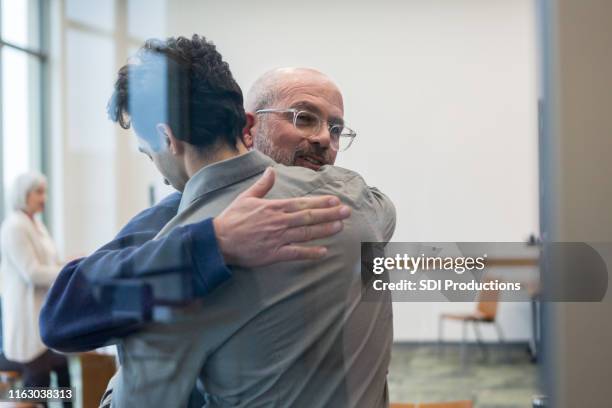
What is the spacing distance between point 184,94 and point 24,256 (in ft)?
2.09

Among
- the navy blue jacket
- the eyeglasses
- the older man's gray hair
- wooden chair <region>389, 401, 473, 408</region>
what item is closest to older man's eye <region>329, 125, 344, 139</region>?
the eyeglasses

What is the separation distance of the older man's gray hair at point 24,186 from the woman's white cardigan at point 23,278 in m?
0.03

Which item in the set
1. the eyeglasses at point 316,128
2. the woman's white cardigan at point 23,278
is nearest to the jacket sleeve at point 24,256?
the woman's white cardigan at point 23,278

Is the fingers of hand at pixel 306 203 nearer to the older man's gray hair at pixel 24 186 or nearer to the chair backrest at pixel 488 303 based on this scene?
the chair backrest at pixel 488 303

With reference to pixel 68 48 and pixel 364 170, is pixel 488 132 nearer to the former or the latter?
pixel 364 170

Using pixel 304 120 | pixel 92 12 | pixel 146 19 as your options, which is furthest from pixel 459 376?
pixel 92 12

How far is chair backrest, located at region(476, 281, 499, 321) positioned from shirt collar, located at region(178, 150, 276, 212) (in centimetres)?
48

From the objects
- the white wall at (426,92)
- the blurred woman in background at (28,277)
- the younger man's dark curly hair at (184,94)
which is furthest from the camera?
the blurred woman in background at (28,277)

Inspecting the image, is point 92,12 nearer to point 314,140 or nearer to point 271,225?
point 314,140

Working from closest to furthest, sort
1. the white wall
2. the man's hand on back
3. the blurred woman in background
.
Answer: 1. the man's hand on back
2. the white wall
3. the blurred woman in background

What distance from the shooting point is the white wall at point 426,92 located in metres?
1.32

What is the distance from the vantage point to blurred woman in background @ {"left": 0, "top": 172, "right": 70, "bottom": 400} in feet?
4.76

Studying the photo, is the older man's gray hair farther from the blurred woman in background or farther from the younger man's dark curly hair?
the younger man's dark curly hair

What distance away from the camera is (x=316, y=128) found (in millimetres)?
1274
